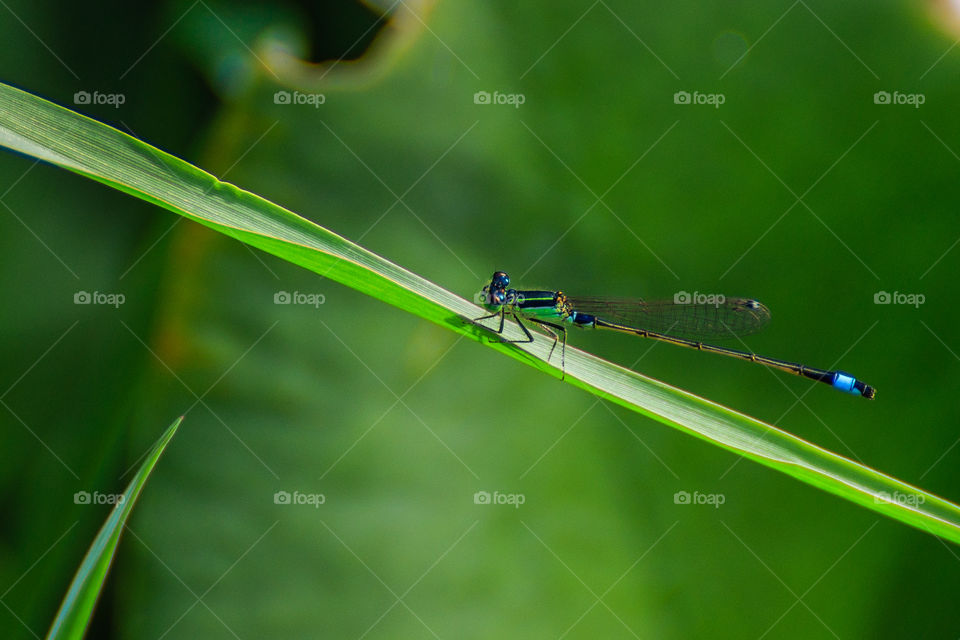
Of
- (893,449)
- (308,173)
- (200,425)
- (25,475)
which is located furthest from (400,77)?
(893,449)

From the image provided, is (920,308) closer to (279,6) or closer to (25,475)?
(279,6)

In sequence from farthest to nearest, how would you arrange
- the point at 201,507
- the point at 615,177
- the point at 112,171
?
the point at 615,177, the point at 201,507, the point at 112,171
